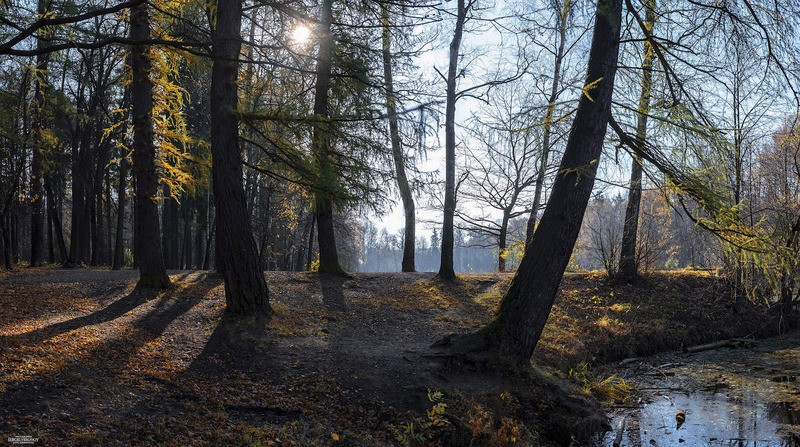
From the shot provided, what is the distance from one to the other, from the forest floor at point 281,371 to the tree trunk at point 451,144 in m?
2.30

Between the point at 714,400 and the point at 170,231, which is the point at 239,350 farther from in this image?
the point at 170,231

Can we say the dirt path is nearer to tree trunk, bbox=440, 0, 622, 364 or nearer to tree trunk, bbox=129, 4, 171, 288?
tree trunk, bbox=129, 4, 171, 288

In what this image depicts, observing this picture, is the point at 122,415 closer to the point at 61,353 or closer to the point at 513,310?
the point at 61,353

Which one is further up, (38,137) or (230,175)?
(38,137)

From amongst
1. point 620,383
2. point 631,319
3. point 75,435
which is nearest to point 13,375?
point 75,435

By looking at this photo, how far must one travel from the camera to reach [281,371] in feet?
22.4

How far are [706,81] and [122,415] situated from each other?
8.03 metres

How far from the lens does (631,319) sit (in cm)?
1238

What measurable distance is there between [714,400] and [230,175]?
8.60 m

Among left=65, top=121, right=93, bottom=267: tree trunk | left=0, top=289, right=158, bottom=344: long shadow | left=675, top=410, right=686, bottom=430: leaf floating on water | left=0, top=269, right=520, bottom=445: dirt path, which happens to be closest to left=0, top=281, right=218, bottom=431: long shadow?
left=0, top=269, right=520, bottom=445: dirt path

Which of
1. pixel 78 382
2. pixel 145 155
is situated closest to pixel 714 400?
pixel 78 382

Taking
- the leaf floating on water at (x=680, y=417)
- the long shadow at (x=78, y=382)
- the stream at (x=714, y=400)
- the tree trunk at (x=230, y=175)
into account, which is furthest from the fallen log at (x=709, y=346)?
the long shadow at (x=78, y=382)

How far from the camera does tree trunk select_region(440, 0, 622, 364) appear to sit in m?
6.61

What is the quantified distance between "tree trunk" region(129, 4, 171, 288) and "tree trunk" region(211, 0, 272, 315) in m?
2.91
